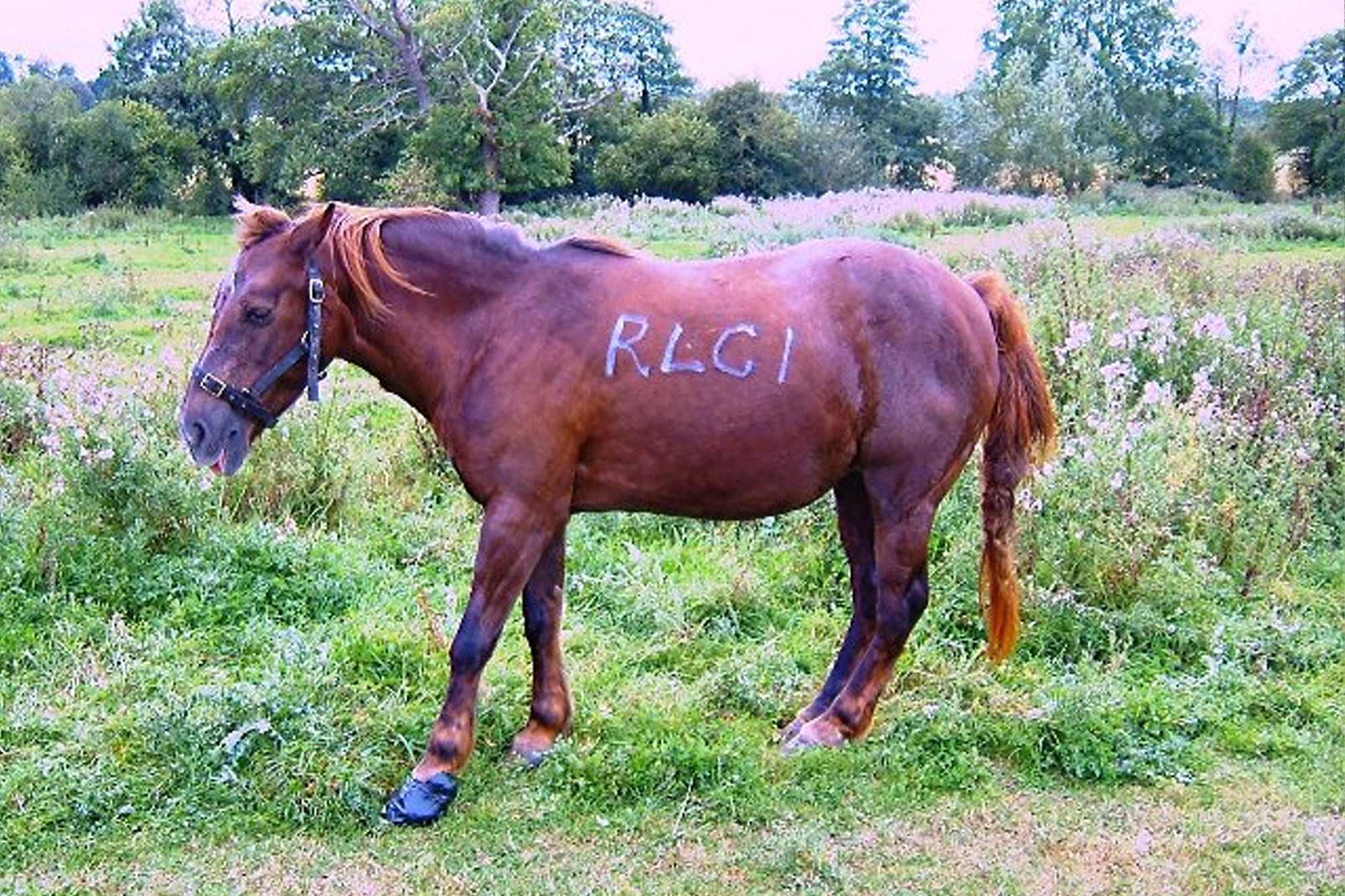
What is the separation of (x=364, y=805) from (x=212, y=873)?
1.60 ft

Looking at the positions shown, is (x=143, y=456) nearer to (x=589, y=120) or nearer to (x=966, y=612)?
(x=966, y=612)

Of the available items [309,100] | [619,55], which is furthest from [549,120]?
[619,55]

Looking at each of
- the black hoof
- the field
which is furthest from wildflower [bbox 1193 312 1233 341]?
the black hoof

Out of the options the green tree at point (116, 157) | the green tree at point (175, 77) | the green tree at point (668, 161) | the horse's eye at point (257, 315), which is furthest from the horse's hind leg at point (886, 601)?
the green tree at point (175, 77)

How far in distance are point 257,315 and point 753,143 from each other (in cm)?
3844

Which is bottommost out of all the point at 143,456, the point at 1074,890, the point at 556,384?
the point at 1074,890

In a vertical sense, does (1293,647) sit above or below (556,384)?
below

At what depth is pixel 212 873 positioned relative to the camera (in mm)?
3451

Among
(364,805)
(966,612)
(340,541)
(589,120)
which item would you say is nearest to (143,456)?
(340,541)

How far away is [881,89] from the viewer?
177ft

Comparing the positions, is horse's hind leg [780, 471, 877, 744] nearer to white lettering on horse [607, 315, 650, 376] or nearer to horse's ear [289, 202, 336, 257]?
white lettering on horse [607, 315, 650, 376]

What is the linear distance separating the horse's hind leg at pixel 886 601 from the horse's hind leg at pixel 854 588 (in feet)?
0.23

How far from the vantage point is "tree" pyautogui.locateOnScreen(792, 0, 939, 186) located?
48.5 metres

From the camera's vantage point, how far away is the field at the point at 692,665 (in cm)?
360
